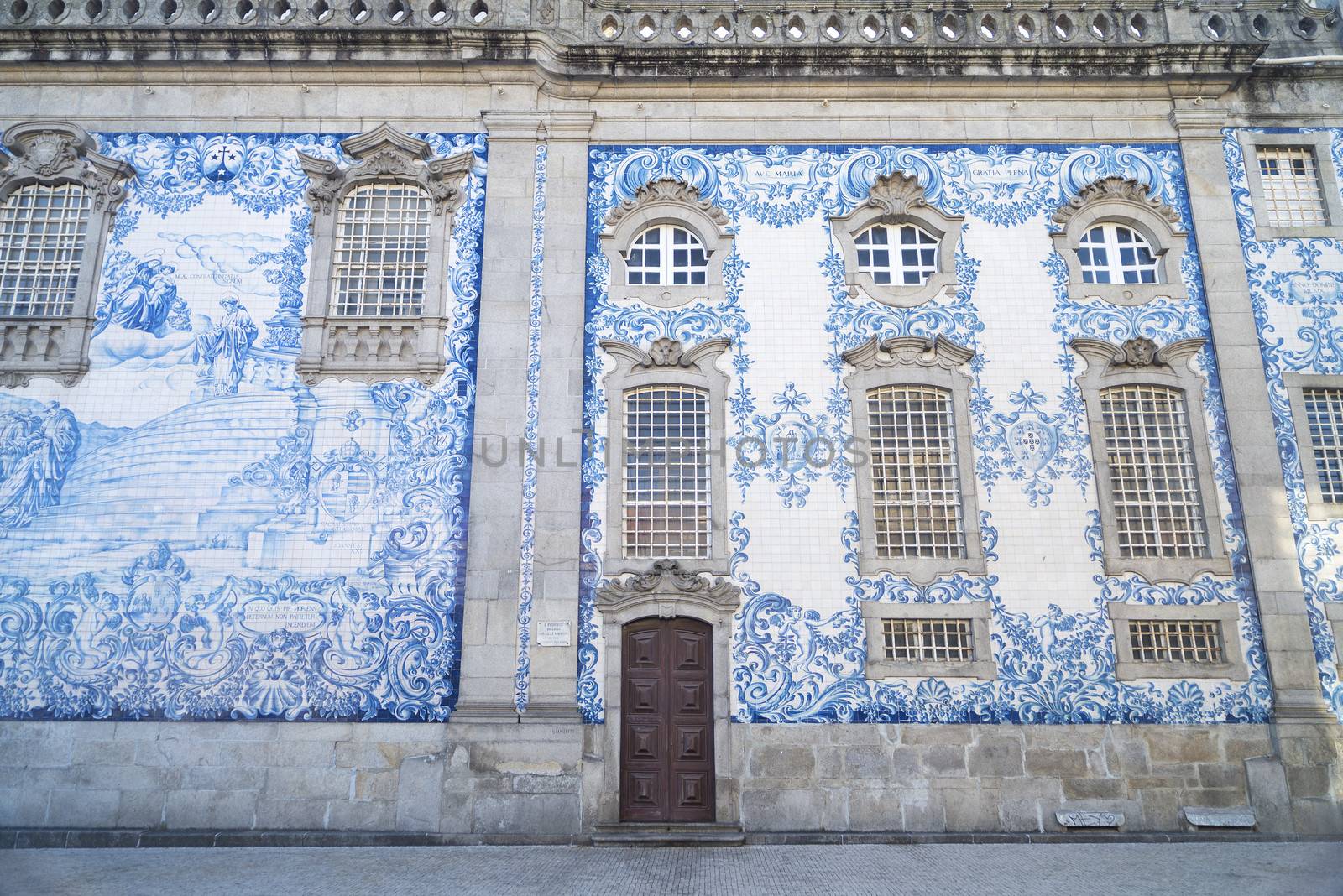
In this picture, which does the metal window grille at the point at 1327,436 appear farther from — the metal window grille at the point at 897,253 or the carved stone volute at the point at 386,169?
the carved stone volute at the point at 386,169

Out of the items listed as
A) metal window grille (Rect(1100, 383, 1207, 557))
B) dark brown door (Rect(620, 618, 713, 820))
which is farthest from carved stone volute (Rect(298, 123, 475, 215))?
metal window grille (Rect(1100, 383, 1207, 557))

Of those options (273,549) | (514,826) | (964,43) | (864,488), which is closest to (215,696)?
(273,549)

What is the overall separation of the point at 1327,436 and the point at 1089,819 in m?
5.60

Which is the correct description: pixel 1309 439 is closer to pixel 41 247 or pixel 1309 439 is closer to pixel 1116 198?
pixel 1116 198

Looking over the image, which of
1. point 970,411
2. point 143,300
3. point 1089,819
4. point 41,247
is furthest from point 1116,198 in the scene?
point 41,247

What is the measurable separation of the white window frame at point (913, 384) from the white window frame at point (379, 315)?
513 centimetres

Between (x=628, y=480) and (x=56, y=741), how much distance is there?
6.96 m

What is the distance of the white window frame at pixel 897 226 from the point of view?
39.2 ft

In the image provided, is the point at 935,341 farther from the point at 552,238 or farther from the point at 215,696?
the point at 215,696

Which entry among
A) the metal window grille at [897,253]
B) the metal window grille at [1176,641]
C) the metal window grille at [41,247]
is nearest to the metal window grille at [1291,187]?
the metal window grille at [897,253]

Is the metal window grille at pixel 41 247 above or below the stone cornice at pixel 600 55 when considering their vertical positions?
below

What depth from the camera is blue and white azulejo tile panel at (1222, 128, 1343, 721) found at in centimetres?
1109

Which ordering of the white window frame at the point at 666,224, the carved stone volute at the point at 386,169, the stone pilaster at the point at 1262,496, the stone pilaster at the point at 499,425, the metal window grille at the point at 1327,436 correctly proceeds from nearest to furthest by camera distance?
the stone pilaster at the point at 1262,496, the stone pilaster at the point at 499,425, the metal window grille at the point at 1327,436, the white window frame at the point at 666,224, the carved stone volute at the point at 386,169

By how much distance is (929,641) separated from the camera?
10.9m
